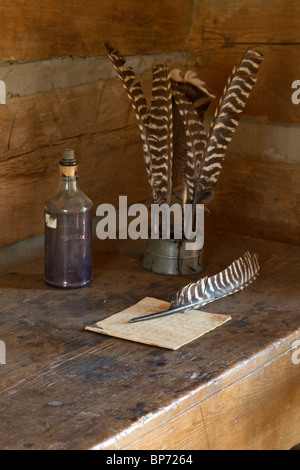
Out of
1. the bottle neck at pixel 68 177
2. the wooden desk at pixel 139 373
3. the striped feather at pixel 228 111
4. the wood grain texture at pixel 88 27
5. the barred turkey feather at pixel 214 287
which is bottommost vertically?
the wooden desk at pixel 139 373

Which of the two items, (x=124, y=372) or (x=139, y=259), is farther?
(x=139, y=259)

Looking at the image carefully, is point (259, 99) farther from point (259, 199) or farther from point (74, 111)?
point (74, 111)

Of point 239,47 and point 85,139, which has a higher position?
point 239,47

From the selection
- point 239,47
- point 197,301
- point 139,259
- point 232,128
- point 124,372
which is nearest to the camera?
point 124,372

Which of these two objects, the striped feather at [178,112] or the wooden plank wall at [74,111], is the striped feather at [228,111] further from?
the wooden plank wall at [74,111]

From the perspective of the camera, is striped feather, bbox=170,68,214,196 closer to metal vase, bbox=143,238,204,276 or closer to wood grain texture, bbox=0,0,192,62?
metal vase, bbox=143,238,204,276

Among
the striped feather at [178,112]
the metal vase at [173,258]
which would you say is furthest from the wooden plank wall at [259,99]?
the metal vase at [173,258]

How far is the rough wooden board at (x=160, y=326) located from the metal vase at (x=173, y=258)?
0.20 metres

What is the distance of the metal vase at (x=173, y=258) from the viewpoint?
1667mm

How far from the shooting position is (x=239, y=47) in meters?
1.98

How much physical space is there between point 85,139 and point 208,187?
14.2 inches

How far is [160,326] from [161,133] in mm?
458

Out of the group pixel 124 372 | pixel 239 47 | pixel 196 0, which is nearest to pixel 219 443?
pixel 124 372
